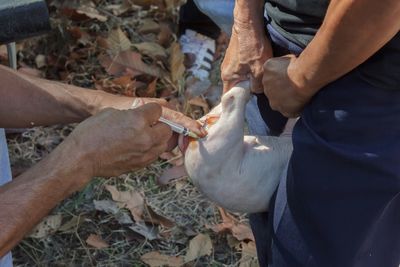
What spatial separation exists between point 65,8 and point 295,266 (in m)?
1.91

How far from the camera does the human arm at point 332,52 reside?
1.14 metres

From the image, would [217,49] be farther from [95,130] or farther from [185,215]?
[95,130]

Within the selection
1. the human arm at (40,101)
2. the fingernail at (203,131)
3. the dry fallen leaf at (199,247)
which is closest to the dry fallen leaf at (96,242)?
the dry fallen leaf at (199,247)

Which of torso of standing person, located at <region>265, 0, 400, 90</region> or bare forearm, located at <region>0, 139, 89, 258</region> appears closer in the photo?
torso of standing person, located at <region>265, 0, 400, 90</region>

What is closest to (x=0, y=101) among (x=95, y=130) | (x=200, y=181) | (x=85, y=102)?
(x=85, y=102)

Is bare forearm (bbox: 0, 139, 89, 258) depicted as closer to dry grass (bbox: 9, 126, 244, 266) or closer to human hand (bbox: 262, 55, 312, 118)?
human hand (bbox: 262, 55, 312, 118)

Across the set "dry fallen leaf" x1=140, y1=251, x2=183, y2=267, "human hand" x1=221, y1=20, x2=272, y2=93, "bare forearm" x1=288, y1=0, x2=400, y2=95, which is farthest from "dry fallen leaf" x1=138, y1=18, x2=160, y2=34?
"bare forearm" x1=288, y1=0, x2=400, y2=95

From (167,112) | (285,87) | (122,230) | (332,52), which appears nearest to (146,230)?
(122,230)

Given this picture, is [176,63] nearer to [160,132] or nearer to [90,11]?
[90,11]

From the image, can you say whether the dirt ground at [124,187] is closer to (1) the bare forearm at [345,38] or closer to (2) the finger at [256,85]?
(2) the finger at [256,85]

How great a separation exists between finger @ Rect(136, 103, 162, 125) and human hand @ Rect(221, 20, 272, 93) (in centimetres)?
16

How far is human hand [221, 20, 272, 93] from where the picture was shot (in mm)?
1462

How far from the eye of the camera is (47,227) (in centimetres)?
221

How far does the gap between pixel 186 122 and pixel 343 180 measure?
0.36m
